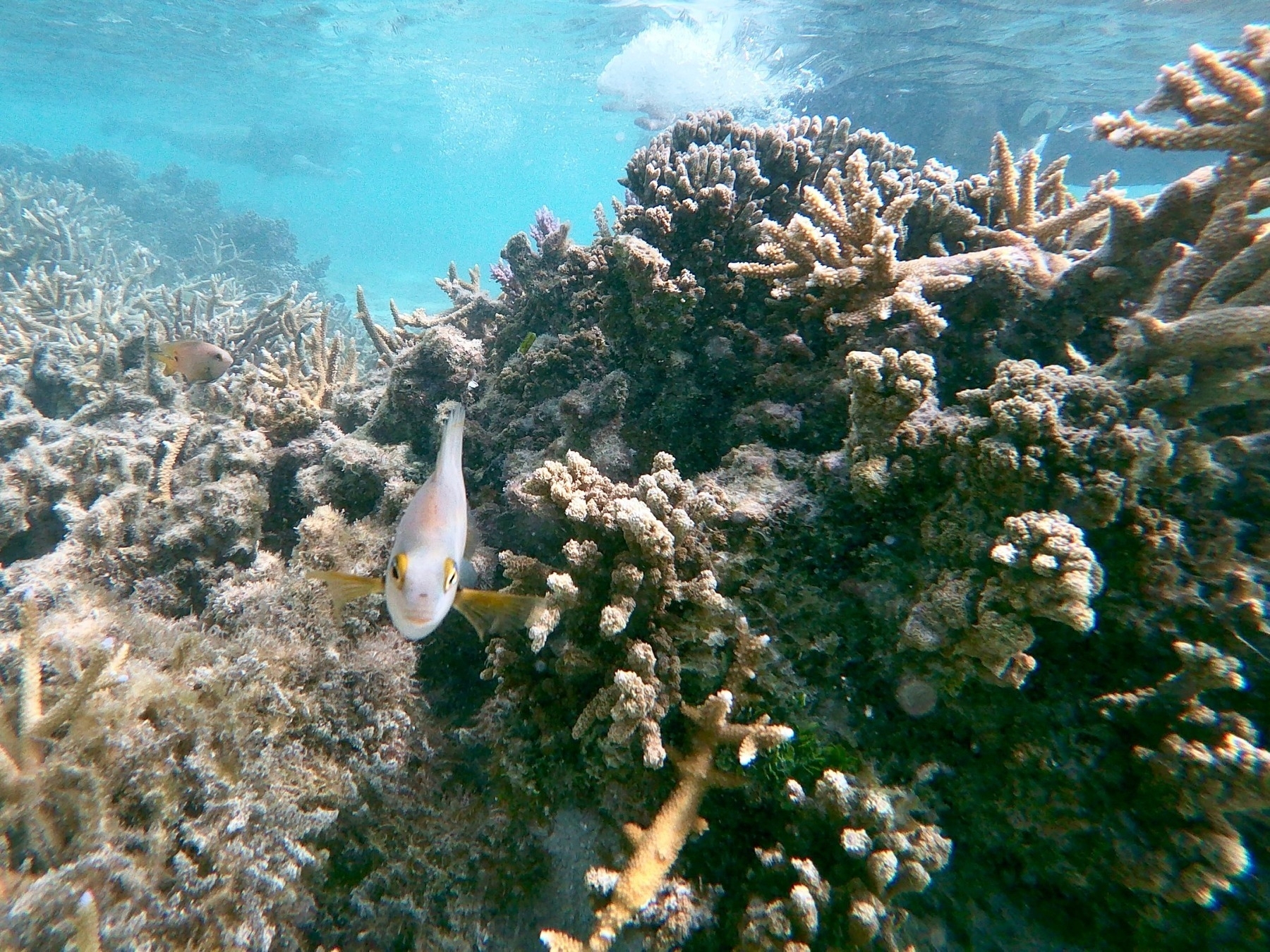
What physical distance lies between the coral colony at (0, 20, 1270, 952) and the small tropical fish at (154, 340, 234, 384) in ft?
5.38

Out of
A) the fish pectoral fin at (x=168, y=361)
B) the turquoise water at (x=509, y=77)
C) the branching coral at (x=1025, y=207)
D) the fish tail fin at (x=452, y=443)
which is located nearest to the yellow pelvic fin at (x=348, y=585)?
the fish tail fin at (x=452, y=443)

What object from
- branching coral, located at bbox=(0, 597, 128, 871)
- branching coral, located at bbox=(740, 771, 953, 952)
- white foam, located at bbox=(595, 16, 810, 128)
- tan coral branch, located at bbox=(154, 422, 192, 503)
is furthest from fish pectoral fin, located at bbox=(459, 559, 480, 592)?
white foam, located at bbox=(595, 16, 810, 128)

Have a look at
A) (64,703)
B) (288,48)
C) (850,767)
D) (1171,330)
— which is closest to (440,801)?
(64,703)

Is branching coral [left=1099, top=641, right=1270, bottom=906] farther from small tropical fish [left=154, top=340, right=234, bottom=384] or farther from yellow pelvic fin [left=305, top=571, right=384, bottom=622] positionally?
small tropical fish [left=154, top=340, right=234, bottom=384]

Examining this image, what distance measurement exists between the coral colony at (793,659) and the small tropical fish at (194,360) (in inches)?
64.6

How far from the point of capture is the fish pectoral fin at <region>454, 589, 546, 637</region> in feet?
5.90

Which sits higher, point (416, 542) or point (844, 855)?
point (416, 542)

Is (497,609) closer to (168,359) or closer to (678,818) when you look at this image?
(678,818)

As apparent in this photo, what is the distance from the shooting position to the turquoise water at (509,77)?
51.2 ft

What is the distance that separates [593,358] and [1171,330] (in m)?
2.67

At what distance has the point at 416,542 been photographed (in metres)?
1.51

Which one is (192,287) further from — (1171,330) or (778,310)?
(1171,330)

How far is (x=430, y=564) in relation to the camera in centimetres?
147

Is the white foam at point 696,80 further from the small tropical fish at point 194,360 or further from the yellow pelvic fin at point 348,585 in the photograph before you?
the yellow pelvic fin at point 348,585
